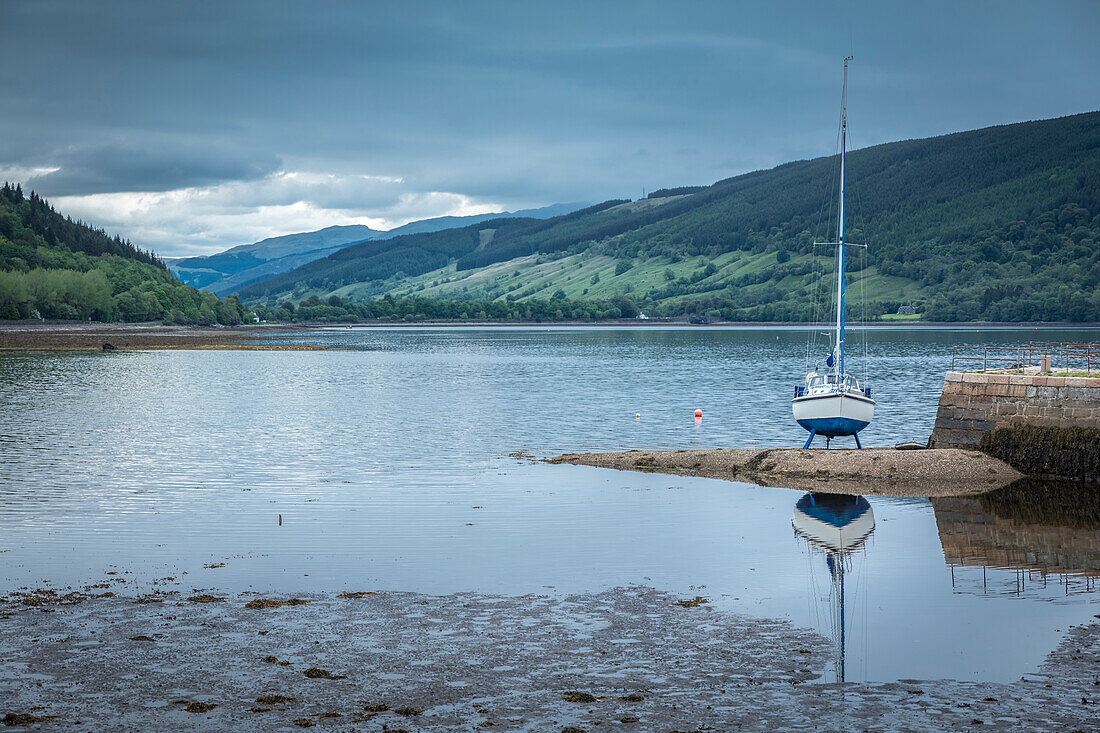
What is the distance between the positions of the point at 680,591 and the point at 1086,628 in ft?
23.8

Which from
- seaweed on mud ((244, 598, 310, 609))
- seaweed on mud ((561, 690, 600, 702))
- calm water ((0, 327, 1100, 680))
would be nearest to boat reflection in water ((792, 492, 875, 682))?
calm water ((0, 327, 1100, 680))

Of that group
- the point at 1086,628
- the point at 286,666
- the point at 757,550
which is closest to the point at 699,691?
the point at 286,666

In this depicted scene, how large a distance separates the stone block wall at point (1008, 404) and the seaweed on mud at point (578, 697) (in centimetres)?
2617

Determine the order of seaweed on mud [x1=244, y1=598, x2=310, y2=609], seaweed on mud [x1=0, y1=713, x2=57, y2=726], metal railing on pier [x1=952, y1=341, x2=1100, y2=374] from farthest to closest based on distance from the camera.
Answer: metal railing on pier [x1=952, y1=341, x2=1100, y2=374] → seaweed on mud [x1=244, y1=598, x2=310, y2=609] → seaweed on mud [x1=0, y1=713, x2=57, y2=726]

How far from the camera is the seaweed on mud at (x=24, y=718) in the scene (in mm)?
13109

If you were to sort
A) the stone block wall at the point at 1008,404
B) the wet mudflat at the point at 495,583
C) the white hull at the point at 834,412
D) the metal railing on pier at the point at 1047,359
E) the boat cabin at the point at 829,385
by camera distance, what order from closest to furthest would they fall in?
the wet mudflat at the point at 495,583
the stone block wall at the point at 1008,404
the metal railing on pier at the point at 1047,359
the white hull at the point at 834,412
the boat cabin at the point at 829,385

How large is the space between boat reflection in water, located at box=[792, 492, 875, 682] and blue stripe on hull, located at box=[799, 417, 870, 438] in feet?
28.4

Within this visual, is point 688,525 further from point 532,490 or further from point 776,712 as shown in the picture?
point 776,712

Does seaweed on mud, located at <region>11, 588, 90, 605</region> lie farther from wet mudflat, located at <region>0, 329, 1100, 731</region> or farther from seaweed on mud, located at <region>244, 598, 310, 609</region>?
seaweed on mud, located at <region>244, 598, 310, 609</region>

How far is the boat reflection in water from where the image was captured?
19547 mm

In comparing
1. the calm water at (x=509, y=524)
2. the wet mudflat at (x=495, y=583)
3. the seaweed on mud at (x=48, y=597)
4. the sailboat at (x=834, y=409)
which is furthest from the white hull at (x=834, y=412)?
the seaweed on mud at (x=48, y=597)

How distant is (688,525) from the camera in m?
27.6

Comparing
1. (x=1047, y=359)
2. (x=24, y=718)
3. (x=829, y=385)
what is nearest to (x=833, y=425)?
(x=829, y=385)

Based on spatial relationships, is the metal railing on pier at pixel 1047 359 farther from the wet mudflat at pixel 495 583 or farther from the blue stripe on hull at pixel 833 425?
the wet mudflat at pixel 495 583
